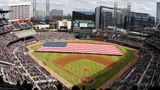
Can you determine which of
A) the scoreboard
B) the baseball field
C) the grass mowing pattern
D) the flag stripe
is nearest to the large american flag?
the flag stripe

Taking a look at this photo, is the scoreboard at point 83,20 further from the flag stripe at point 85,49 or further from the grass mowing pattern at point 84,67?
the grass mowing pattern at point 84,67

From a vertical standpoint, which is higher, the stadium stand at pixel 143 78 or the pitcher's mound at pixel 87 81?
the stadium stand at pixel 143 78

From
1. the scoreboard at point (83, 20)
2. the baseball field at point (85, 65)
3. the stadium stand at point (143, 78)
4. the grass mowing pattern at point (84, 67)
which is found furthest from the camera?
the scoreboard at point (83, 20)

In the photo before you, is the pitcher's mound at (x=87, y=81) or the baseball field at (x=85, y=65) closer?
the pitcher's mound at (x=87, y=81)

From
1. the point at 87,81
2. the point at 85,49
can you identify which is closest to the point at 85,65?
the point at 87,81

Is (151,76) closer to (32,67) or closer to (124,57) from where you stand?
(32,67)

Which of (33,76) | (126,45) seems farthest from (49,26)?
(33,76)

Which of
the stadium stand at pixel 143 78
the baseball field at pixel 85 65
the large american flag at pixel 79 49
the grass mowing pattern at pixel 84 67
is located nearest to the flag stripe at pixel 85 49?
the large american flag at pixel 79 49

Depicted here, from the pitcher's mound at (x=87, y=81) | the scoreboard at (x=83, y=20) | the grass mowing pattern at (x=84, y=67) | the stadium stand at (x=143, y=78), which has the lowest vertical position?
the pitcher's mound at (x=87, y=81)
